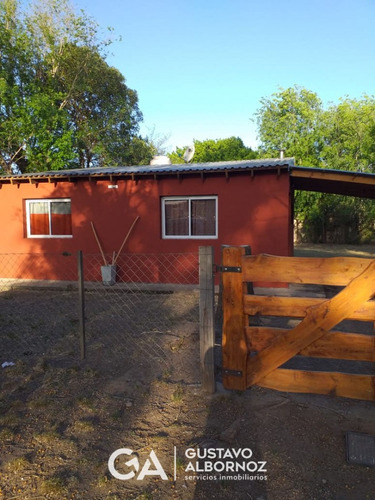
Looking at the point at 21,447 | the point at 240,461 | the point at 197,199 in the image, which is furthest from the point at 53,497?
the point at 197,199

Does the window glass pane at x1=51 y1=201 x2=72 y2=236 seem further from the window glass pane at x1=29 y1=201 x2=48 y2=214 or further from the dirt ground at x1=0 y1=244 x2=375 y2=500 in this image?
the dirt ground at x1=0 y1=244 x2=375 y2=500

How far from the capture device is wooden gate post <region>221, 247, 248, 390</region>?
298cm

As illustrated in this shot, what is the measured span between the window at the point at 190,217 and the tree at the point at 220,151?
68.5 feet

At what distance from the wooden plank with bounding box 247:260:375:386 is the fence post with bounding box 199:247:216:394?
1.19ft

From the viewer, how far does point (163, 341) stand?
463 cm

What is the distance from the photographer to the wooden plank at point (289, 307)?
8.89 feet

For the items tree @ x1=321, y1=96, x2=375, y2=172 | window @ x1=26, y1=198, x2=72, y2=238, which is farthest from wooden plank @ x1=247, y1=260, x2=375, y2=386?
tree @ x1=321, y1=96, x2=375, y2=172

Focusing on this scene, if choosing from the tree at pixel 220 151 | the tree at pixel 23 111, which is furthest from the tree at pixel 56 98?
Result: the tree at pixel 220 151

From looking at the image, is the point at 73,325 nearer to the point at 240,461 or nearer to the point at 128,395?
the point at 128,395

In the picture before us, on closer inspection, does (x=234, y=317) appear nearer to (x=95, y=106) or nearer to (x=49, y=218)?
(x=49, y=218)

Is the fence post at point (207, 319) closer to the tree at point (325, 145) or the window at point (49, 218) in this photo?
the window at point (49, 218)

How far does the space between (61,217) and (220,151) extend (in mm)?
22157

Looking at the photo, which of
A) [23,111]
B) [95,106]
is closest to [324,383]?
[23,111]

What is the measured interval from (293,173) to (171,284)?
403 cm
